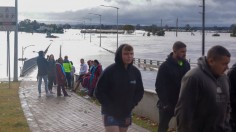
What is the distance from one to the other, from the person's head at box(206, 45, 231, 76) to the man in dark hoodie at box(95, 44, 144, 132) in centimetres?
191

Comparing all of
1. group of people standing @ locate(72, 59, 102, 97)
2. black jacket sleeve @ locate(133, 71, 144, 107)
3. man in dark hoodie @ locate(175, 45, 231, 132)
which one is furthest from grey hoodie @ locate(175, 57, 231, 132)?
group of people standing @ locate(72, 59, 102, 97)

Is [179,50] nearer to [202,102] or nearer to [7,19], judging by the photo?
[202,102]

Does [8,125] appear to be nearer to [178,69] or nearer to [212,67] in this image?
[178,69]

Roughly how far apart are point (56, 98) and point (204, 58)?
42.3 feet

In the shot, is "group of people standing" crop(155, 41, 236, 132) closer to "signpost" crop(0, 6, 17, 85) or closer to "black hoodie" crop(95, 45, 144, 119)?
"black hoodie" crop(95, 45, 144, 119)

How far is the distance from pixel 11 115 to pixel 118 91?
679 centimetres

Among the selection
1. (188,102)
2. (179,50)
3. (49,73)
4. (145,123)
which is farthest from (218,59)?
(49,73)

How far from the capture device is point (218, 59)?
4.76 m

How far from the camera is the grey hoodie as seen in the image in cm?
478

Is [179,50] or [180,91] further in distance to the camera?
[179,50]

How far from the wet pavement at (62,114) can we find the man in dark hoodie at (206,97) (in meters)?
5.91

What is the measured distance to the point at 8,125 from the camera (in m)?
11.2

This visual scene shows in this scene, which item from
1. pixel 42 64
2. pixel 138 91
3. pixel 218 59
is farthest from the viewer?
pixel 42 64

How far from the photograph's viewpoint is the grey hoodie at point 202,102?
478cm
